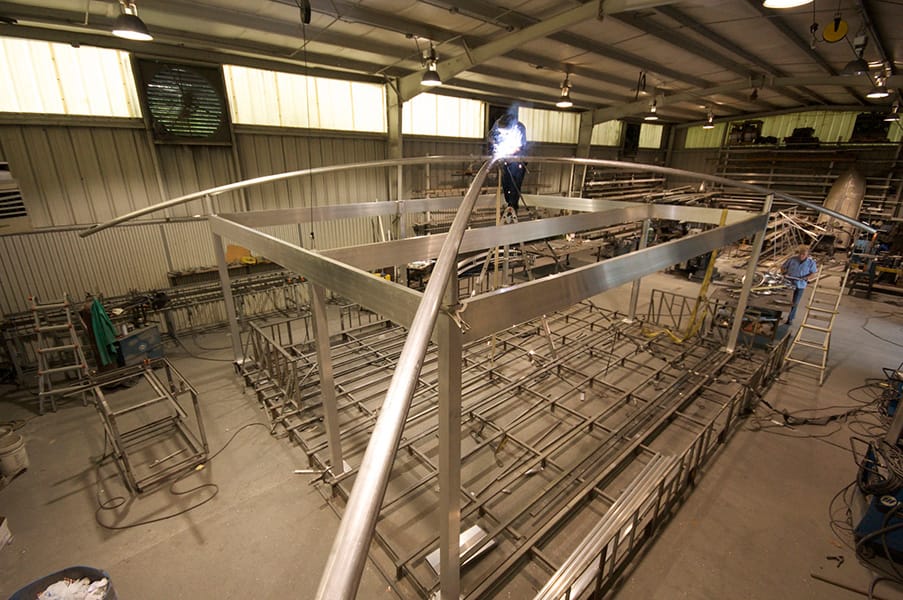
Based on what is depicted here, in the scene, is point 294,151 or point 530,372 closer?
point 530,372

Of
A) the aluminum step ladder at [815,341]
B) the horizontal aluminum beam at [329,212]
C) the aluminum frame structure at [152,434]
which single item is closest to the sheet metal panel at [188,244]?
the horizontal aluminum beam at [329,212]

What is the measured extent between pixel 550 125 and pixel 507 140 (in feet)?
30.0

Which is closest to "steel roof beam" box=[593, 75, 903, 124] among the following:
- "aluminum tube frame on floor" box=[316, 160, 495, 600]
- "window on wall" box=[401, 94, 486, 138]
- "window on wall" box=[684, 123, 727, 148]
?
"window on wall" box=[401, 94, 486, 138]

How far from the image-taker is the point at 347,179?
845 centimetres

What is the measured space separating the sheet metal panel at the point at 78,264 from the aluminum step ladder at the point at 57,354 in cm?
37

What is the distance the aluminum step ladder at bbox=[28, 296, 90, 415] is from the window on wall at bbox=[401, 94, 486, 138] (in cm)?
709

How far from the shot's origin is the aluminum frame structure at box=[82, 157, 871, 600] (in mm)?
854

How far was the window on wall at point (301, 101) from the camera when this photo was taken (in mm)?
6867

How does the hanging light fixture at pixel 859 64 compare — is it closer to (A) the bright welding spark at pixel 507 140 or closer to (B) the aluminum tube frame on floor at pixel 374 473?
(A) the bright welding spark at pixel 507 140

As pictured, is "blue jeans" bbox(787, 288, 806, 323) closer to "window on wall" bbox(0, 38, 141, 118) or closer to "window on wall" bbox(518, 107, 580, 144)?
"window on wall" bbox(518, 107, 580, 144)

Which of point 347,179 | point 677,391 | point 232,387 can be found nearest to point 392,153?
point 347,179

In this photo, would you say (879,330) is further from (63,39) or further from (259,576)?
(63,39)

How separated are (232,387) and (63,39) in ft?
17.1

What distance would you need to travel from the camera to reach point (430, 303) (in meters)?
1.33
